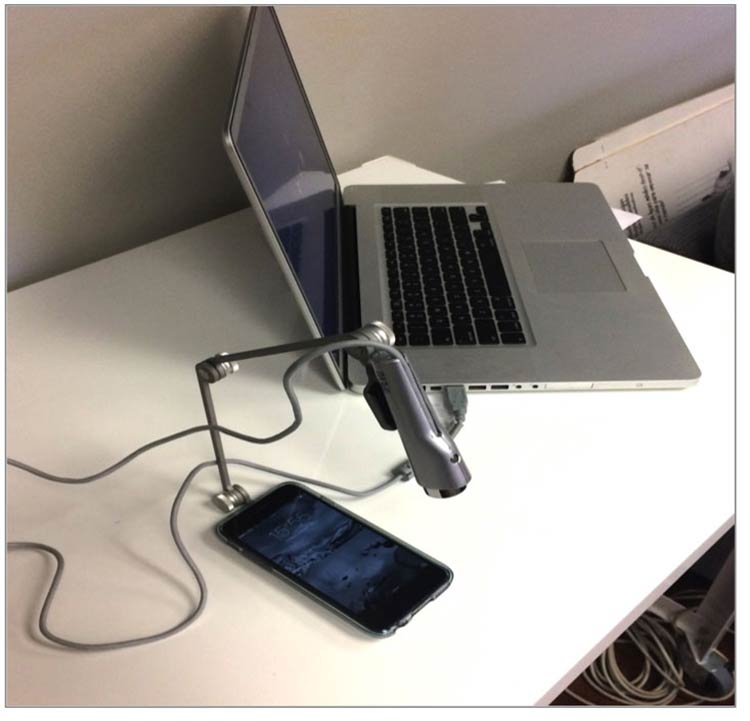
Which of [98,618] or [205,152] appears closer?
[98,618]

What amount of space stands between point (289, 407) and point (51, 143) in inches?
14.8

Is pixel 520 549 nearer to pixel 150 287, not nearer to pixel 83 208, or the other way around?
pixel 150 287

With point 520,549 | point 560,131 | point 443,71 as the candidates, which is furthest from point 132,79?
point 560,131

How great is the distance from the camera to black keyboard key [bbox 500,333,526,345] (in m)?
0.70

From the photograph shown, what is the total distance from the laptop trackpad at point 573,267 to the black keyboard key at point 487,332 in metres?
0.09

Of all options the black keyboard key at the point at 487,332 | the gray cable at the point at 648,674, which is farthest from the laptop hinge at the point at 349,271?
the gray cable at the point at 648,674

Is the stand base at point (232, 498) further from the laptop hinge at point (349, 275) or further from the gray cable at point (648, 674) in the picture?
the gray cable at point (648, 674)

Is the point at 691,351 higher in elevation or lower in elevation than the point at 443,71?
lower

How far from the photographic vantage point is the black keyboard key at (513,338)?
699mm

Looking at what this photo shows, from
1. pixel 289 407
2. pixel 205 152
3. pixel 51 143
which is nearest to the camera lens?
pixel 289 407

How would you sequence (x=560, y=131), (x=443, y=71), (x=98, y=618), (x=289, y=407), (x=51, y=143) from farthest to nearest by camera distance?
(x=560, y=131), (x=443, y=71), (x=51, y=143), (x=289, y=407), (x=98, y=618)

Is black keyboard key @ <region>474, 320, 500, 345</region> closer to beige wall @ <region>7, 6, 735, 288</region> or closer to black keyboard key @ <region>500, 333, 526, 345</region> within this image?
black keyboard key @ <region>500, 333, 526, 345</region>

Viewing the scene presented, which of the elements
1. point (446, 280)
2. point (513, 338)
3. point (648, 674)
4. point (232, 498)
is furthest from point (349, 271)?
point (648, 674)

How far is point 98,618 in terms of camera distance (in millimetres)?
474
